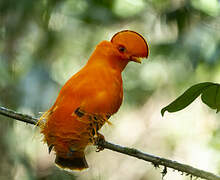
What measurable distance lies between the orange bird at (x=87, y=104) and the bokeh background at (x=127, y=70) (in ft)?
6.37

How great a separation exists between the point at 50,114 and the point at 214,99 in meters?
0.94

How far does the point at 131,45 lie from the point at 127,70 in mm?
3979

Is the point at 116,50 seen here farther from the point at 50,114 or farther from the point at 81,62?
the point at 81,62

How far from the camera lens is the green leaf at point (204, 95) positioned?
1718 millimetres

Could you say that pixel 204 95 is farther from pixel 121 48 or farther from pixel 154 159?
pixel 121 48

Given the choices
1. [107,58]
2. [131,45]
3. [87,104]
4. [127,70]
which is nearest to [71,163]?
[87,104]

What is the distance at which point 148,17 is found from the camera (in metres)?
6.10

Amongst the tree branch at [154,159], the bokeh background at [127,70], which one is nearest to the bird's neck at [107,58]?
the tree branch at [154,159]

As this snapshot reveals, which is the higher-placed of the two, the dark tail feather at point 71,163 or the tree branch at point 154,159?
the tree branch at point 154,159

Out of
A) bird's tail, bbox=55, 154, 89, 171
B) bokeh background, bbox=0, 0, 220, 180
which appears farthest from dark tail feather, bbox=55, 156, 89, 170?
bokeh background, bbox=0, 0, 220, 180

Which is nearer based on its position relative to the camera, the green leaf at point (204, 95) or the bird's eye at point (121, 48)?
the green leaf at point (204, 95)

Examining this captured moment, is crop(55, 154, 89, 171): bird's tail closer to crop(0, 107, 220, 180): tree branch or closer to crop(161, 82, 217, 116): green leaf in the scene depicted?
crop(0, 107, 220, 180): tree branch

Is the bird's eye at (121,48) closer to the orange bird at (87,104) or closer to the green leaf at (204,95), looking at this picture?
the orange bird at (87,104)

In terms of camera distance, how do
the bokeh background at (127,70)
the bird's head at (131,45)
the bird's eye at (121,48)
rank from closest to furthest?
1. the bird's head at (131,45)
2. the bird's eye at (121,48)
3. the bokeh background at (127,70)
